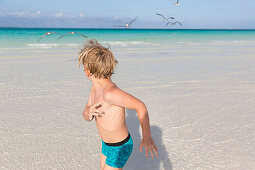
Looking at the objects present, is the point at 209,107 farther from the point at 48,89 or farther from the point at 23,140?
the point at 48,89

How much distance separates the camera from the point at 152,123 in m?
4.16

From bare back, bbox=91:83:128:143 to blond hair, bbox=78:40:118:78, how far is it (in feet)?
0.43

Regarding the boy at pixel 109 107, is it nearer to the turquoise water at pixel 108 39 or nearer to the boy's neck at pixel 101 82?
the boy's neck at pixel 101 82

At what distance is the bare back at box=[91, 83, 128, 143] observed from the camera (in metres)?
1.90

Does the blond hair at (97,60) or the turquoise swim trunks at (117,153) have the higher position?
the blond hair at (97,60)

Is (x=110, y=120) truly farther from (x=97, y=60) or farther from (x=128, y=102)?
(x=97, y=60)

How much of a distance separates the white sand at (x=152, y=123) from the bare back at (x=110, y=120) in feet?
3.35

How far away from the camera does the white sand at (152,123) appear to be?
3049 mm

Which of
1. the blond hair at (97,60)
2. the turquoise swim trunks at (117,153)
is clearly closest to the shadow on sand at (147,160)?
the turquoise swim trunks at (117,153)

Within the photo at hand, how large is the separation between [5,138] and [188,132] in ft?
8.88

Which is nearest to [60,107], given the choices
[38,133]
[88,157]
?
[38,133]

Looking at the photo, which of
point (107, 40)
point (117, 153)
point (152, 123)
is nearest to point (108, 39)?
point (107, 40)

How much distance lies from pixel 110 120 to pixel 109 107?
0.40 feet

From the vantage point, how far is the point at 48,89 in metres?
6.26
